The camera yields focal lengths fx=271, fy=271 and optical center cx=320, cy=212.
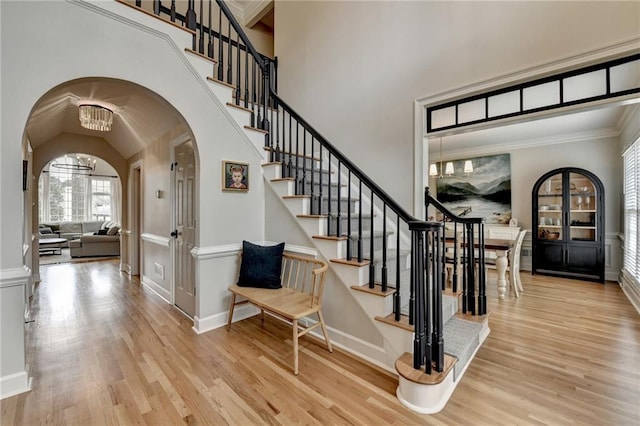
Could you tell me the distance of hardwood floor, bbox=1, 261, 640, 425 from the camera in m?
1.71

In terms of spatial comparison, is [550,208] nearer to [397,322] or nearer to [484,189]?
[484,189]

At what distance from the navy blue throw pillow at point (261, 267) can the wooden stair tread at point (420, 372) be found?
143 centimetres

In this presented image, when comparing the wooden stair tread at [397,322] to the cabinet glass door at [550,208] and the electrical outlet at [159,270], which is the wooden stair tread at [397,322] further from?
the cabinet glass door at [550,208]

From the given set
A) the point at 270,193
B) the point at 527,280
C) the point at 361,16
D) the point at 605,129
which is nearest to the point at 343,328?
the point at 270,193

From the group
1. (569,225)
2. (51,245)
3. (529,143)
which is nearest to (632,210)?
(569,225)

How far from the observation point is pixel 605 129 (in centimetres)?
501

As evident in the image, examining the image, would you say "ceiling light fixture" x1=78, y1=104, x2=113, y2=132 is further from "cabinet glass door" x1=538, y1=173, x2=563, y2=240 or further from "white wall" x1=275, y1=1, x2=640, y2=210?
"cabinet glass door" x1=538, y1=173, x2=563, y2=240

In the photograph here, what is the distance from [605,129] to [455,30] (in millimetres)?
4438

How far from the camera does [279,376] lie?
2.10 metres

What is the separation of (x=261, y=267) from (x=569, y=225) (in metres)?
6.01

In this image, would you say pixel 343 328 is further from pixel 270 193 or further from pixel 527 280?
→ pixel 527 280

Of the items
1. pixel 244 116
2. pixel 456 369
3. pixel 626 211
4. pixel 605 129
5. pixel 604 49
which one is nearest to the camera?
pixel 456 369

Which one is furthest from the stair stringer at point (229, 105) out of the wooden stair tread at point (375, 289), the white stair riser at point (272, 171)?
the wooden stair tread at point (375, 289)

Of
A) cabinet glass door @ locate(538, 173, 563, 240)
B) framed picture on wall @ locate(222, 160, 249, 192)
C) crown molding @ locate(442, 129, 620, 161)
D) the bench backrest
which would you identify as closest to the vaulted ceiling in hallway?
framed picture on wall @ locate(222, 160, 249, 192)
